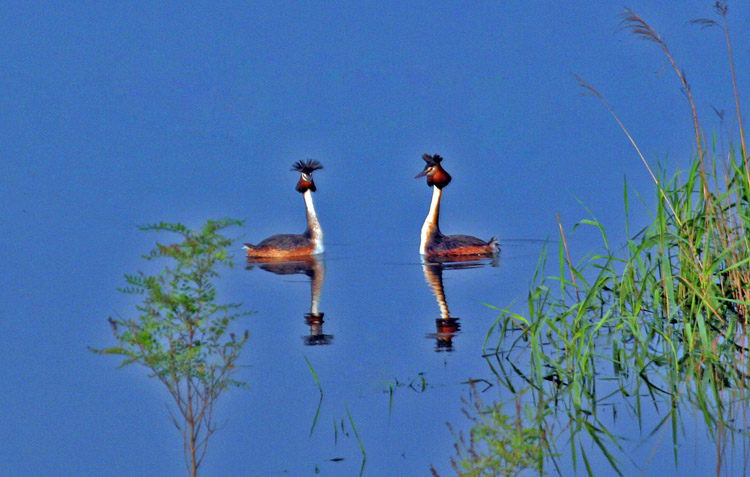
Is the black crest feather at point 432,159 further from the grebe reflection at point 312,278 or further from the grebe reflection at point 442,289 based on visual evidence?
the grebe reflection at point 312,278

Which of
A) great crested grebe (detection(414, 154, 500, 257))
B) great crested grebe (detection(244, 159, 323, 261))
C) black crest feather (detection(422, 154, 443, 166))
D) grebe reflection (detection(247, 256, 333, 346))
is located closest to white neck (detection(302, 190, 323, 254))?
great crested grebe (detection(244, 159, 323, 261))

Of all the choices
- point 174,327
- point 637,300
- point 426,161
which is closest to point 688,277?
point 637,300

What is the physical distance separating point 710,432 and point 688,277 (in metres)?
1.86

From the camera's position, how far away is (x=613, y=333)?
722cm

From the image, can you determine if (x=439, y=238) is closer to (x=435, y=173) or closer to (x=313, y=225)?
(x=435, y=173)

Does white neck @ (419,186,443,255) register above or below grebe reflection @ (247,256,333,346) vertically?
above

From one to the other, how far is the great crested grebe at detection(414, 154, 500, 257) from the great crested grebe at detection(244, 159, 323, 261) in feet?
4.80

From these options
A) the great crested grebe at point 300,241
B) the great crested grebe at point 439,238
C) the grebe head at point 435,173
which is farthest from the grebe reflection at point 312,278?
the grebe head at point 435,173

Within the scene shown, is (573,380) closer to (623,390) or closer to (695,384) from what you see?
(623,390)

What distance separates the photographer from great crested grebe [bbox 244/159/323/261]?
13039 millimetres

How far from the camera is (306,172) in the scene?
1319 cm

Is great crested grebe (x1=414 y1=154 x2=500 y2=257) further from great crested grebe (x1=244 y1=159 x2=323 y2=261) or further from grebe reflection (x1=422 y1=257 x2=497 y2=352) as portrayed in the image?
great crested grebe (x1=244 y1=159 x2=323 y2=261)

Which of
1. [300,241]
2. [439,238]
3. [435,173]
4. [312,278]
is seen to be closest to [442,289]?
[312,278]

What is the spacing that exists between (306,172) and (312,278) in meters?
2.44
